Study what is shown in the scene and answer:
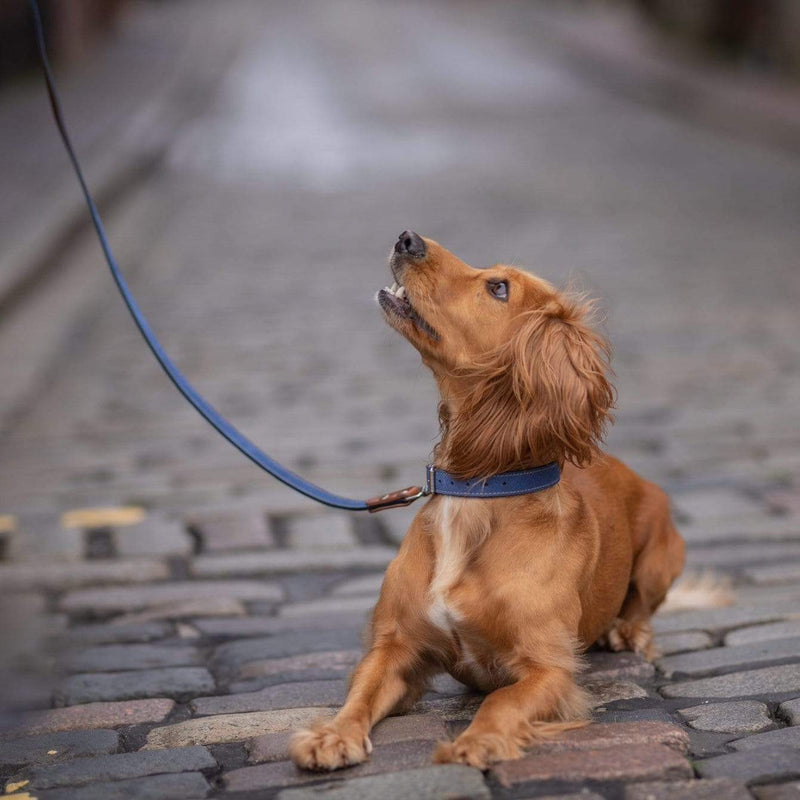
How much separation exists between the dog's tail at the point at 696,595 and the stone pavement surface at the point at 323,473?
0.05 meters

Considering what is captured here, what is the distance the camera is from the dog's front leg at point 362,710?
303 centimetres

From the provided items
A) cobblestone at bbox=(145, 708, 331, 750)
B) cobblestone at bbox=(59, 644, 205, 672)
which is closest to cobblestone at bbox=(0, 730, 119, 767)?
cobblestone at bbox=(145, 708, 331, 750)

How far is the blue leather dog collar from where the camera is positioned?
3453mm

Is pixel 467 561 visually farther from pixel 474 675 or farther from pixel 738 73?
pixel 738 73

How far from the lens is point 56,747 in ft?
11.0

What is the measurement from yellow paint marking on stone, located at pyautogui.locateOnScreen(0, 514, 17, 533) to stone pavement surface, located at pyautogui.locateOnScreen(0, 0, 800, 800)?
13mm

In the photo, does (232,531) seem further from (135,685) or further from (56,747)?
(56,747)

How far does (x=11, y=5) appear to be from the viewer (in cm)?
2319

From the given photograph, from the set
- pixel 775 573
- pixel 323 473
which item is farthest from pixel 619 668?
pixel 323 473

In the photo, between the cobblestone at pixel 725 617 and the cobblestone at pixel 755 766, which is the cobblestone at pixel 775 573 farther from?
the cobblestone at pixel 755 766

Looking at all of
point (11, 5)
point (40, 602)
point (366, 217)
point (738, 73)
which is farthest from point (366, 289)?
point (738, 73)

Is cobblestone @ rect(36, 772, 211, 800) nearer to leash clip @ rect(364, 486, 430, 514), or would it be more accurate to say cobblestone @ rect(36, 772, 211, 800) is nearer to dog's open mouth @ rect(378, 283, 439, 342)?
leash clip @ rect(364, 486, 430, 514)

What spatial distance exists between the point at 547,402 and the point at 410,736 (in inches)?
36.4

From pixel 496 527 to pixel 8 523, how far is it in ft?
9.80
